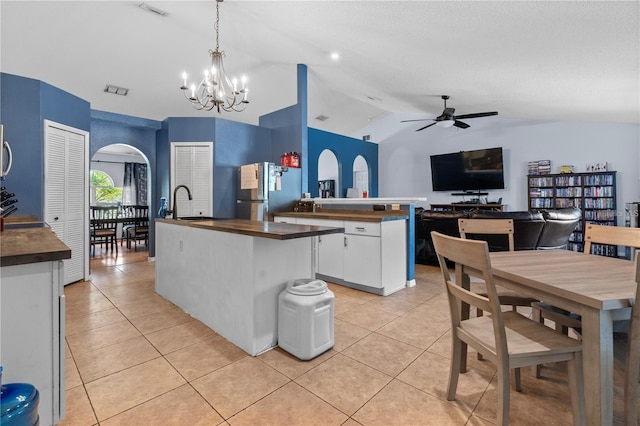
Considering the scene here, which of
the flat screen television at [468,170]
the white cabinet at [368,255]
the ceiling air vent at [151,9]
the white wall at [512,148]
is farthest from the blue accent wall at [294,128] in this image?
the white wall at [512,148]

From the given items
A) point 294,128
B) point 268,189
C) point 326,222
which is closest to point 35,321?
point 326,222

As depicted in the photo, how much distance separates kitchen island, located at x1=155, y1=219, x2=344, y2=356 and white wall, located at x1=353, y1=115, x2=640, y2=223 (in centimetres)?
691

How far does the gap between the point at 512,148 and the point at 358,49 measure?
549 centimetres

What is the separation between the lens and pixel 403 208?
12.2 ft

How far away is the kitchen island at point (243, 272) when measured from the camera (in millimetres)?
2035

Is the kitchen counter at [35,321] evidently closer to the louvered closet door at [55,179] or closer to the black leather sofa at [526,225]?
the louvered closet door at [55,179]

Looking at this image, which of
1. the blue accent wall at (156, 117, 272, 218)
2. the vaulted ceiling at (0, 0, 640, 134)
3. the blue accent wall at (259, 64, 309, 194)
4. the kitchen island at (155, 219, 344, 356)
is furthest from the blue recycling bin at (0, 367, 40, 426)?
the blue accent wall at (156, 117, 272, 218)

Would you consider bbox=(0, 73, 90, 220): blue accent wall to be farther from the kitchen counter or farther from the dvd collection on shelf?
the dvd collection on shelf

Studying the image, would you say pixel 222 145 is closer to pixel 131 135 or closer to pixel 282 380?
pixel 131 135

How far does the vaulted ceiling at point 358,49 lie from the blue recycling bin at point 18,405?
3212mm

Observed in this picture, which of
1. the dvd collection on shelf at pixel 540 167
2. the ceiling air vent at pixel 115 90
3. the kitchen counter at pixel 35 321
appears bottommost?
the kitchen counter at pixel 35 321

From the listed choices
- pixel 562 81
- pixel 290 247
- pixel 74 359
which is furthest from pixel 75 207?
pixel 562 81

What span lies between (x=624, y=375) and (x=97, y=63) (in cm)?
586

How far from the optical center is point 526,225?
159 inches
